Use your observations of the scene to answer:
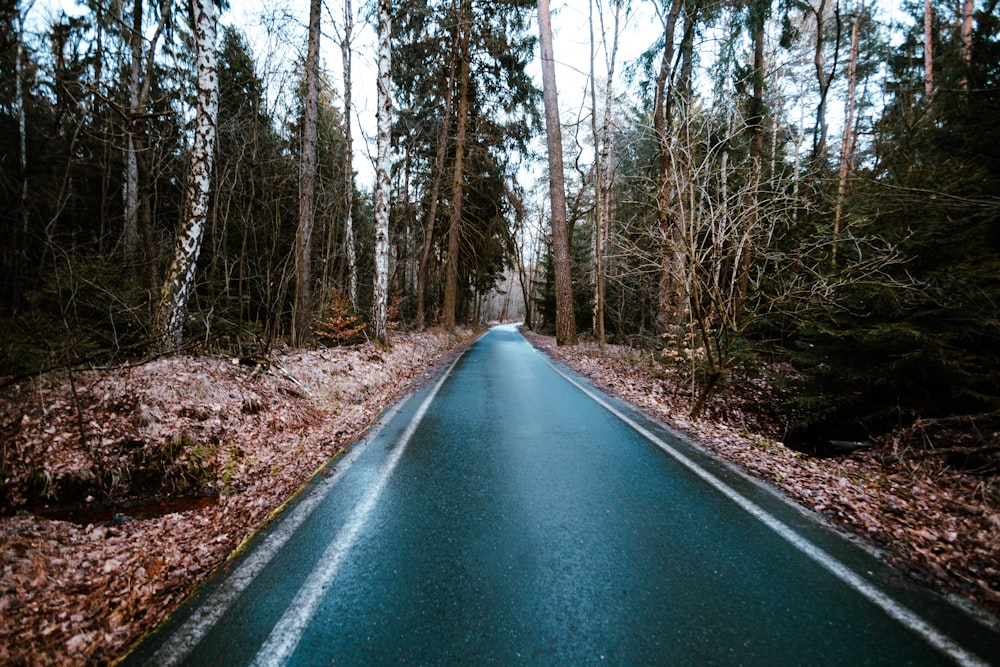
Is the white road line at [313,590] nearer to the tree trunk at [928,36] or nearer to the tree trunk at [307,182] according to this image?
the tree trunk at [307,182]

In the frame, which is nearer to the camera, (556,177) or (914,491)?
(914,491)

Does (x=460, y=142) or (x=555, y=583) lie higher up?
(x=460, y=142)

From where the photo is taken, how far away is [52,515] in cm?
356

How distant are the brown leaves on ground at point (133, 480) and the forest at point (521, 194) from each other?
756 millimetres

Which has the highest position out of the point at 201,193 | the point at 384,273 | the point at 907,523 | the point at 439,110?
the point at 439,110

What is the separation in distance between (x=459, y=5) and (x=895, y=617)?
20199 millimetres

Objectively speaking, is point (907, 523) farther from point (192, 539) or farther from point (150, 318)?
point (150, 318)

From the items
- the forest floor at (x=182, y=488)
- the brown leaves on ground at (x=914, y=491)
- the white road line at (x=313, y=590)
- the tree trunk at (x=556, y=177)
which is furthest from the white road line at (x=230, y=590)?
the tree trunk at (x=556, y=177)

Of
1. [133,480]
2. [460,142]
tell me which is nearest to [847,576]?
[133,480]

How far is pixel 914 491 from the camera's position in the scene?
3.78m

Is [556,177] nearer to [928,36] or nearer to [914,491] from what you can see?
[928,36]

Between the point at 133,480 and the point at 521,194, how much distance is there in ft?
63.3

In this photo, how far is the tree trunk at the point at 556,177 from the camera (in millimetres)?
14625

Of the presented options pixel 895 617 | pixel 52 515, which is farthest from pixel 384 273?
pixel 895 617
